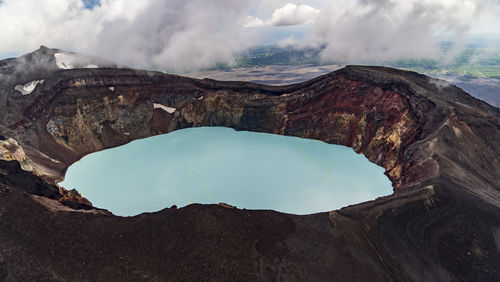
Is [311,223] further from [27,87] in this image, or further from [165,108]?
[27,87]

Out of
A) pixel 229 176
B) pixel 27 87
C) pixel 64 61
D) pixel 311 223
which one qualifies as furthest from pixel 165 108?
pixel 311 223

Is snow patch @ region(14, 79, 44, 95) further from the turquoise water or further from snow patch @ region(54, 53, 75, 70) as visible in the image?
the turquoise water

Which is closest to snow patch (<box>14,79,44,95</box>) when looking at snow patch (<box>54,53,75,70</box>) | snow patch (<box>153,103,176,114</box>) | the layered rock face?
the layered rock face

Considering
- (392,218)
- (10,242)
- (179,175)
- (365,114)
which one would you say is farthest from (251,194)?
(365,114)

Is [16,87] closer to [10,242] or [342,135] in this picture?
[10,242]

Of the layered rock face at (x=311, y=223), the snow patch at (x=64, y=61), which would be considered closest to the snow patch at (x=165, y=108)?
the layered rock face at (x=311, y=223)

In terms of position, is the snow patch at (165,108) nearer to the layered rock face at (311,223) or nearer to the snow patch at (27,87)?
the layered rock face at (311,223)
